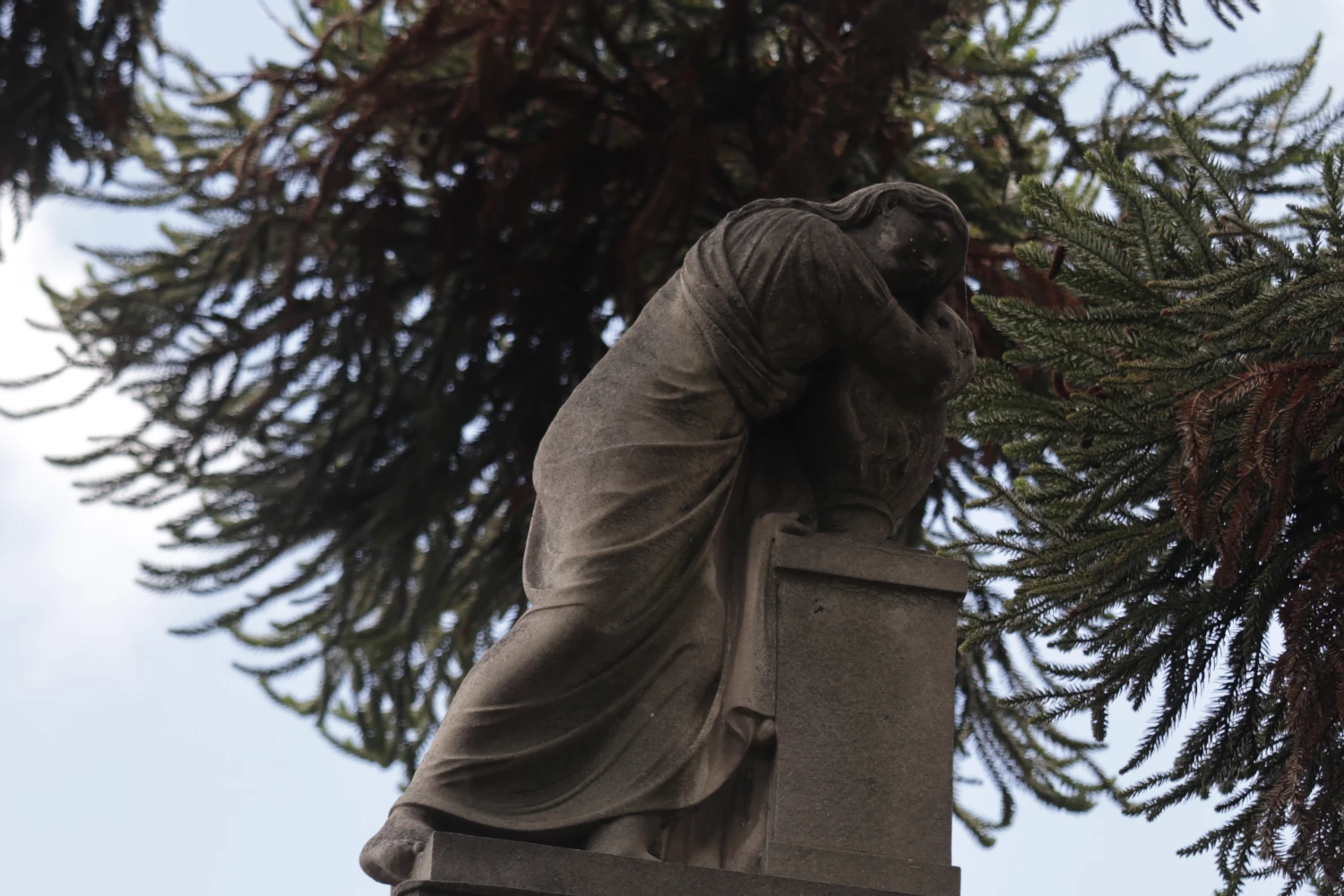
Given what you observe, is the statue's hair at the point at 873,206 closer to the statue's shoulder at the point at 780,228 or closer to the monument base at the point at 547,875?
the statue's shoulder at the point at 780,228

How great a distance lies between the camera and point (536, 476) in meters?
3.94

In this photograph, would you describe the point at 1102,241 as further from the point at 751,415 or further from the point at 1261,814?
the point at 751,415

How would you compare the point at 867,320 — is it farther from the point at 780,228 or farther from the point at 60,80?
the point at 60,80

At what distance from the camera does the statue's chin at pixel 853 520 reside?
399 centimetres

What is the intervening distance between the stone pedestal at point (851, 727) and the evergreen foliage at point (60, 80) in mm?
5920

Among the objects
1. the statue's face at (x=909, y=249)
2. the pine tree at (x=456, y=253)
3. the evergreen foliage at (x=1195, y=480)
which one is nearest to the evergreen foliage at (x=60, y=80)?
the pine tree at (x=456, y=253)

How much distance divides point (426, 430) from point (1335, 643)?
468 centimetres

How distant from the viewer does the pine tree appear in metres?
8.48

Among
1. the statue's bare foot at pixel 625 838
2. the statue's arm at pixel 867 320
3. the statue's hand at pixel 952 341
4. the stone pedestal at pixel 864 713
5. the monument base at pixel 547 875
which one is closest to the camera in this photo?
the monument base at pixel 547 875

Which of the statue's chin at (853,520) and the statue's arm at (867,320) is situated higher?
the statue's arm at (867,320)

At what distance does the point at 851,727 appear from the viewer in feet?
12.3

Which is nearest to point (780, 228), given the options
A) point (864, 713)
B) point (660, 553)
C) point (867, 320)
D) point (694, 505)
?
point (867, 320)

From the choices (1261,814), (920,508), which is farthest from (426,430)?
(1261,814)

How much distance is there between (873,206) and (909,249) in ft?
0.41
